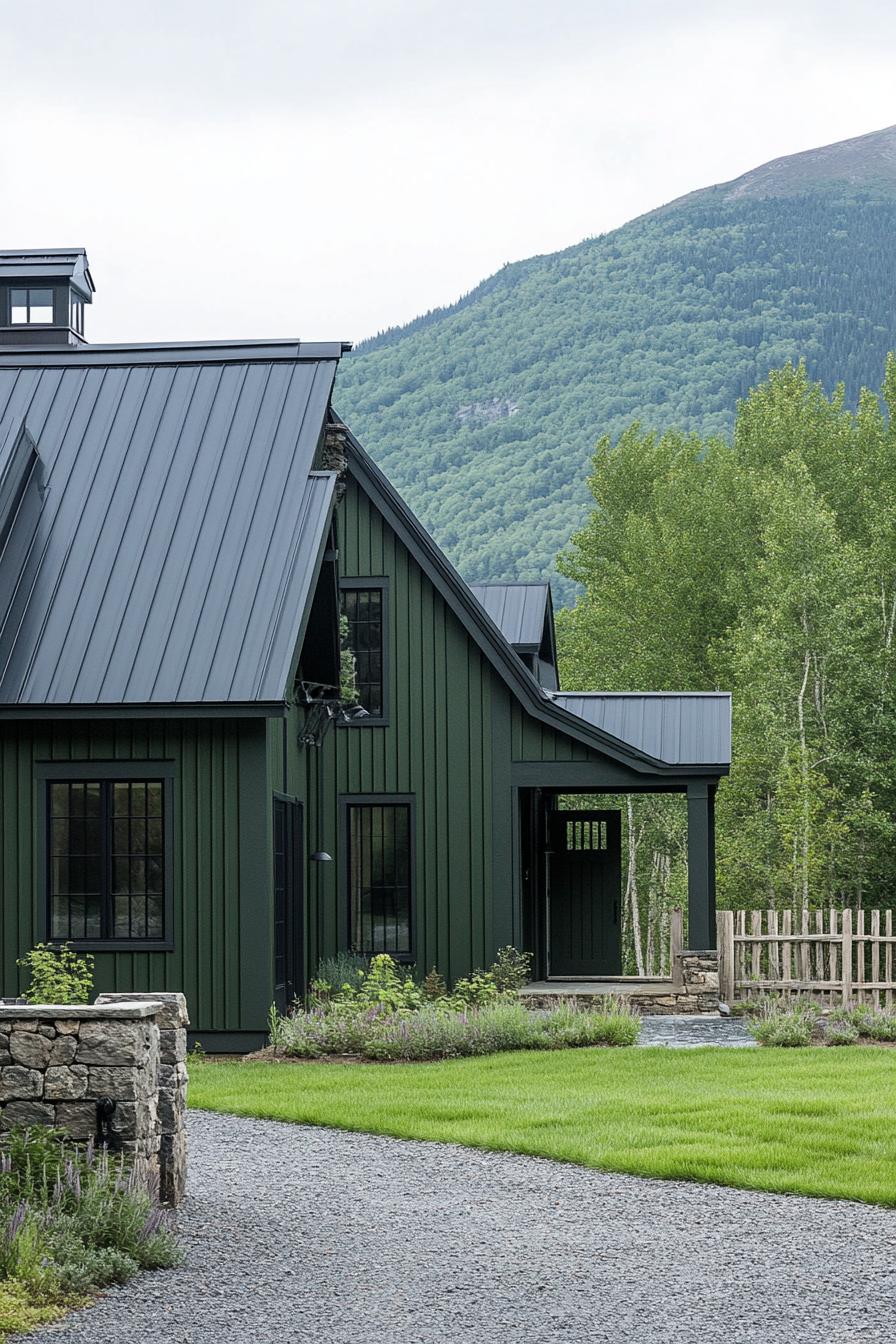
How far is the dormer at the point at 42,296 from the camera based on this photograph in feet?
82.4

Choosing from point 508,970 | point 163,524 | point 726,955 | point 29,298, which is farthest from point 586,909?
point 29,298

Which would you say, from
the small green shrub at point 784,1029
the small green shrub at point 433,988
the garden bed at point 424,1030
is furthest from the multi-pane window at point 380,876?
the small green shrub at point 784,1029

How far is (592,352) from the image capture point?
74438mm

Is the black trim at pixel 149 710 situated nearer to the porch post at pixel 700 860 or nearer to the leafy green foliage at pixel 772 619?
the porch post at pixel 700 860

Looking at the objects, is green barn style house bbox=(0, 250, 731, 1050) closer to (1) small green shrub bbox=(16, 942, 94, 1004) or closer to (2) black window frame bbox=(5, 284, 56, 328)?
(1) small green shrub bbox=(16, 942, 94, 1004)

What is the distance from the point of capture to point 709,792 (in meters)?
19.7

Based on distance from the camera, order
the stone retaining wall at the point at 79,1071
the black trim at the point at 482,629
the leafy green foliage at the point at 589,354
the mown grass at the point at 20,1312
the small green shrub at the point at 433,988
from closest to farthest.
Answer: the mown grass at the point at 20,1312 → the stone retaining wall at the point at 79,1071 → the small green shrub at the point at 433,988 → the black trim at the point at 482,629 → the leafy green foliage at the point at 589,354

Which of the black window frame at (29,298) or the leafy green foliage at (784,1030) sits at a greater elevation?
the black window frame at (29,298)

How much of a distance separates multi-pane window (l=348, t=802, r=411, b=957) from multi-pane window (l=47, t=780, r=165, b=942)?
12.7 ft

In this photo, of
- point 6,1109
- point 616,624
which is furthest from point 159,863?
point 616,624

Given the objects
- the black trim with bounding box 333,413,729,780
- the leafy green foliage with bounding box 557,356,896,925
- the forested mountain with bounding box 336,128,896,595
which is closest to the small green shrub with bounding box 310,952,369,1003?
the black trim with bounding box 333,413,729,780

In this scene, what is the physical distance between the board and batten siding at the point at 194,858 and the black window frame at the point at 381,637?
388 centimetres

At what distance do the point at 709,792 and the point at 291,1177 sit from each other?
10.9m

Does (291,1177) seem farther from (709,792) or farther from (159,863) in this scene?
(709,792)
